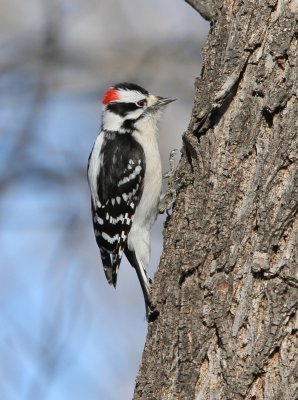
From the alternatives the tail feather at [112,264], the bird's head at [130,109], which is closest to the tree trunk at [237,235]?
the tail feather at [112,264]

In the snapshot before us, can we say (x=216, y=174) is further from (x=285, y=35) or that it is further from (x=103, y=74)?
(x=103, y=74)

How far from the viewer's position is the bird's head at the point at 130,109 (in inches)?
225

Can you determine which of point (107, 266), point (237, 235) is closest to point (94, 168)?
point (107, 266)

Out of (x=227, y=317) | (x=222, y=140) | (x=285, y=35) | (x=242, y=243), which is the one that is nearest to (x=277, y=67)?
(x=285, y=35)

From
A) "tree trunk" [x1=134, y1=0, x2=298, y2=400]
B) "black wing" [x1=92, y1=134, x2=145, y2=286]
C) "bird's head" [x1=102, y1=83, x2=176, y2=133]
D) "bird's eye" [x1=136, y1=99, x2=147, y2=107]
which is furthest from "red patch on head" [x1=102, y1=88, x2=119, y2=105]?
"tree trunk" [x1=134, y1=0, x2=298, y2=400]

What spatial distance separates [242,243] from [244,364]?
1.50 ft

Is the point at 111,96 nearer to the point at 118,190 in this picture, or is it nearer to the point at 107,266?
the point at 118,190

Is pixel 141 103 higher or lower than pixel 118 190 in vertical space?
higher

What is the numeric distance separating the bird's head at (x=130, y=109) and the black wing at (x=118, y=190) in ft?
0.80

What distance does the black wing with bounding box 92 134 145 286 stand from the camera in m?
5.42

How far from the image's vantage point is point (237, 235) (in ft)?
10.4

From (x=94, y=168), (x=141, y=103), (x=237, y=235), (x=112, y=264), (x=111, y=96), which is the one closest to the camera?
(x=237, y=235)

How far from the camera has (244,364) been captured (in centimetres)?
307

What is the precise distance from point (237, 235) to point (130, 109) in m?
2.72
